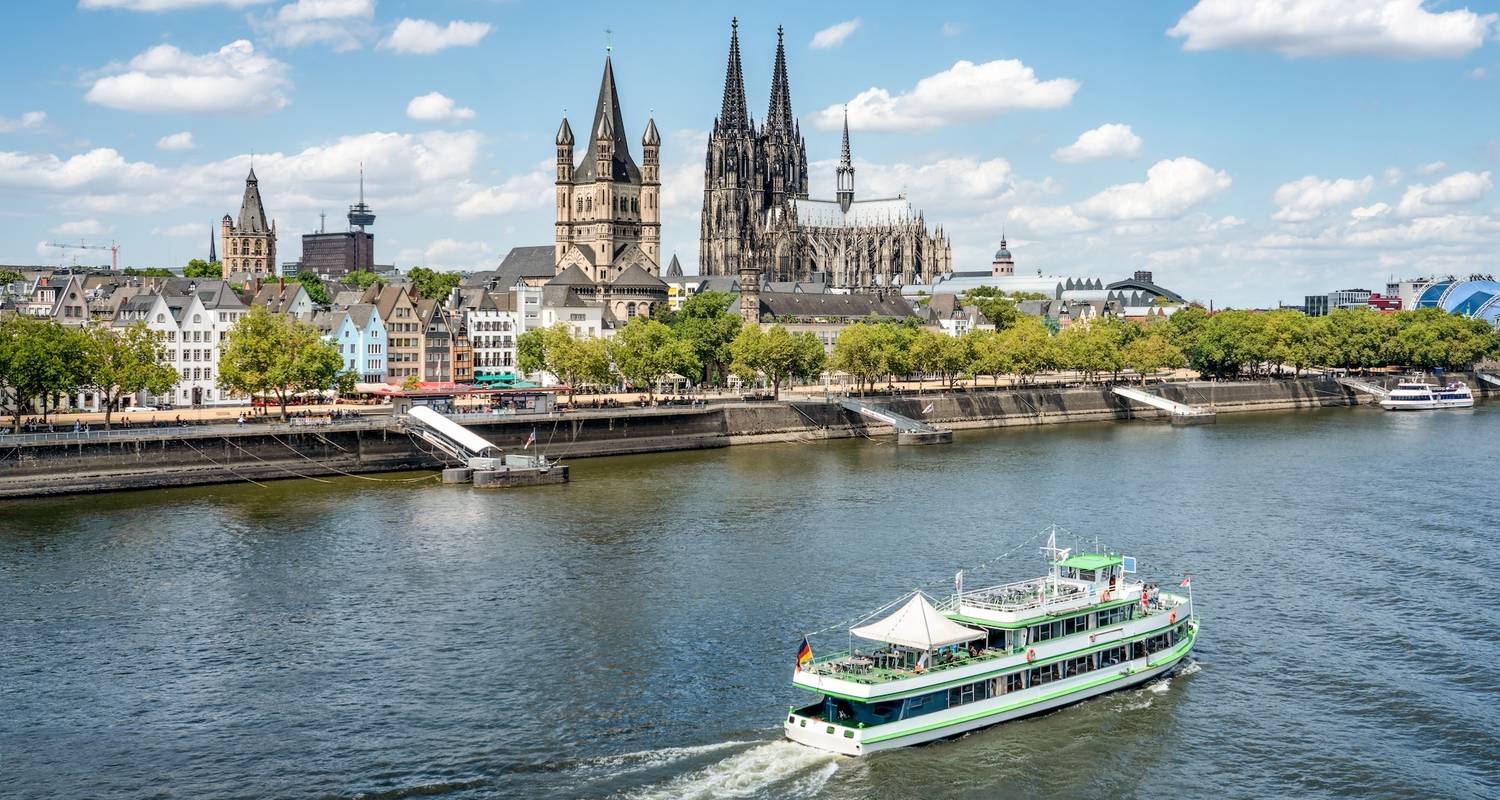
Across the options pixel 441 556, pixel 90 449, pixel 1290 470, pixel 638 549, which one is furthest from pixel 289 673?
pixel 1290 470

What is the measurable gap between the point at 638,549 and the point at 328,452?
37981 mm

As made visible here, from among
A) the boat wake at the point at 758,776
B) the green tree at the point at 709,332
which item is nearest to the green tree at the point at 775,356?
the green tree at the point at 709,332

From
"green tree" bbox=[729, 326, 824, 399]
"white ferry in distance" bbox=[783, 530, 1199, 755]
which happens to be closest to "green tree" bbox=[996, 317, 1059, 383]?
"green tree" bbox=[729, 326, 824, 399]

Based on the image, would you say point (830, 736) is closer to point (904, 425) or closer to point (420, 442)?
point (420, 442)

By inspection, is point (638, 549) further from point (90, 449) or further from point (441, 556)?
point (90, 449)

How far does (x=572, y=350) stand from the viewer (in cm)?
14000

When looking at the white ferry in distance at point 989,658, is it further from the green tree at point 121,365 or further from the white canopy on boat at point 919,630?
the green tree at point 121,365

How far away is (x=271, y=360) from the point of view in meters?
113

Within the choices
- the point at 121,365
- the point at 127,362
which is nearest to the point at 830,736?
the point at 127,362

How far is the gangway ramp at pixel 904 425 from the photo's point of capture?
424ft

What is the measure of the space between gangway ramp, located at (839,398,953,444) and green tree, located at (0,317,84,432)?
68.0m

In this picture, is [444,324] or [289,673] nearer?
[289,673]

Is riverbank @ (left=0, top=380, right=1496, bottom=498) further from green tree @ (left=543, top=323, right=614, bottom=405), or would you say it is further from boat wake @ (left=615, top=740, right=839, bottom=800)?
boat wake @ (left=615, top=740, right=839, bottom=800)

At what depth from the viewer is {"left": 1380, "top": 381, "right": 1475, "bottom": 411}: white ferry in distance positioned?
18038 centimetres
